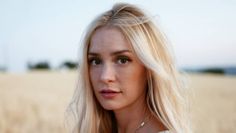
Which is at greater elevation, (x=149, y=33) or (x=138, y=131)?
(x=149, y=33)

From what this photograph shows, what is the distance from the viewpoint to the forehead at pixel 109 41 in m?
2.30

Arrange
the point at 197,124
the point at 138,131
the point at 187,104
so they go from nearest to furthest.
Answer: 1. the point at 138,131
2. the point at 187,104
3. the point at 197,124

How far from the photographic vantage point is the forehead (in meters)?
2.30

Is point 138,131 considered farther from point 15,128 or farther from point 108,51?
point 15,128

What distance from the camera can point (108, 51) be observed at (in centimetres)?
234

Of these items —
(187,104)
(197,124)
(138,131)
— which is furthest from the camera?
(197,124)

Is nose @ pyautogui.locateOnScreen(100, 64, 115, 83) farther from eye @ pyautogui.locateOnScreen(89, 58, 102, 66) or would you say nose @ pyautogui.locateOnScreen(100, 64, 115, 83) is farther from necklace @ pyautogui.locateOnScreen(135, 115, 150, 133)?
necklace @ pyautogui.locateOnScreen(135, 115, 150, 133)

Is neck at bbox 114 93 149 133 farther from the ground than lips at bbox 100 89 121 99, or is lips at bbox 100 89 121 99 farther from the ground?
lips at bbox 100 89 121 99

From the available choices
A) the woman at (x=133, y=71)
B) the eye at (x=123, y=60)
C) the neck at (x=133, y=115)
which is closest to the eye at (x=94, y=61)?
the woman at (x=133, y=71)

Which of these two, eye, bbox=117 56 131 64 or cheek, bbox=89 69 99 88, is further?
cheek, bbox=89 69 99 88

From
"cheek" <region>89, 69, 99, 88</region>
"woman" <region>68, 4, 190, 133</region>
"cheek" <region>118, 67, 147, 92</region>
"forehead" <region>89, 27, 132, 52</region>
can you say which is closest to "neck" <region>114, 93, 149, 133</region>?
"woman" <region>68, 4, 190, 133</region>

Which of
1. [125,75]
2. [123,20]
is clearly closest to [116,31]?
[123,20]

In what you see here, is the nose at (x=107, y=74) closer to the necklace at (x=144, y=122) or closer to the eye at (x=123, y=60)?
the eye at (x=123, y=60)

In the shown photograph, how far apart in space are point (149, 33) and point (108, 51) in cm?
24
